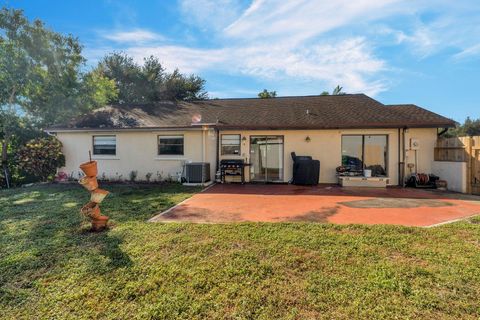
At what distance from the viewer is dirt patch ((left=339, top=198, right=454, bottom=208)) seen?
6.99 m

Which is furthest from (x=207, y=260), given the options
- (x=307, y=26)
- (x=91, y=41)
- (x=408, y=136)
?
(x=91, y=41)

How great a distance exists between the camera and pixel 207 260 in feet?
12.3

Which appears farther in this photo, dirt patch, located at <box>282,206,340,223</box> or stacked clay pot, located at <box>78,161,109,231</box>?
dirt patch, located at <box>282,206,340,223</box>

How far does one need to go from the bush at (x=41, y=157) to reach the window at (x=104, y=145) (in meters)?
1.68

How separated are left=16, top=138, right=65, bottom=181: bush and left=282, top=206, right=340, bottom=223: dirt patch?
12166mm

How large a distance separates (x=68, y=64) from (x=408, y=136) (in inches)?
809

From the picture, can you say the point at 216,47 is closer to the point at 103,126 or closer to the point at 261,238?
the point at 103,126

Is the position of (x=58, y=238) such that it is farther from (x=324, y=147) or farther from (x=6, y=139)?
(x=6, y=139)

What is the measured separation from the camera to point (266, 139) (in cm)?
1195

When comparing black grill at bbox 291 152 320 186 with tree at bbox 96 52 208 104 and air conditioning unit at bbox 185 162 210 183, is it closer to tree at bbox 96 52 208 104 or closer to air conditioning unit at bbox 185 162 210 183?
air conditioning unit at bbox 185 162 210 183

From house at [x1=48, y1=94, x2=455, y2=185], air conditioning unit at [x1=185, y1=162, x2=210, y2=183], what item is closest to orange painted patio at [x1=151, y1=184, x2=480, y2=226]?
air conditioning unit at [x1=185, y1=162, x2=210, y2=183]

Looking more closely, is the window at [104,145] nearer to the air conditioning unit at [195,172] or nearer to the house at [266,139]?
the house at [266,139]

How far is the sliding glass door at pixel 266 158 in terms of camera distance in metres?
11.9

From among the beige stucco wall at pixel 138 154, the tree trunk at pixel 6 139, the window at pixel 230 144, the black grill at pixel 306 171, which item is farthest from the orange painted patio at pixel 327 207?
the tree trunk at pixel 6 139
